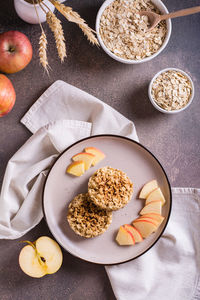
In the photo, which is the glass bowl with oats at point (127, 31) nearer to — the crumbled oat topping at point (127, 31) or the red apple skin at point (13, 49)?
the crumbled oat topping at point (127, 31)

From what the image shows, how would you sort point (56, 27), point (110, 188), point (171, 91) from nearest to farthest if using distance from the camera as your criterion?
point (56, 27), point (110, 188), point (171, 91)

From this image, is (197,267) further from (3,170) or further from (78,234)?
(3,170)

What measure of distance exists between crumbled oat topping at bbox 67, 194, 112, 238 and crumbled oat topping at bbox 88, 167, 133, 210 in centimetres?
5

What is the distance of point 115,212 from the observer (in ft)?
4.75

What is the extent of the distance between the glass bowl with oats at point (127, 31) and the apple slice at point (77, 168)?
1.62ft

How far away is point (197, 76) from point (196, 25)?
0.81ft

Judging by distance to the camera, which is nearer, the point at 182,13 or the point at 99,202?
the point at 99,202

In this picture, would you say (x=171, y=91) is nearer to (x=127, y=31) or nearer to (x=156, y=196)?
(x=127, y=31)

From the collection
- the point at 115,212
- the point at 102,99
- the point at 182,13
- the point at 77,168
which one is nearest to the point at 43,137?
the point at 77,168

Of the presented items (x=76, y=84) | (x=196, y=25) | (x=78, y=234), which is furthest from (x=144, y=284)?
(x=196, y=25)

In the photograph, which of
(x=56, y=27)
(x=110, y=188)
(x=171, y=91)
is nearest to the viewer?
(x=56, y=27)

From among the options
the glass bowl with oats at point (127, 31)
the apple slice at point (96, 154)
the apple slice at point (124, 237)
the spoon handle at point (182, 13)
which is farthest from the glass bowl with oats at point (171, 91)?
the apple slice at point (124, 237)

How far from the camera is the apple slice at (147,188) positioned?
1443mm

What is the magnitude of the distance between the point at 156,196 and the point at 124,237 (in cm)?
22
